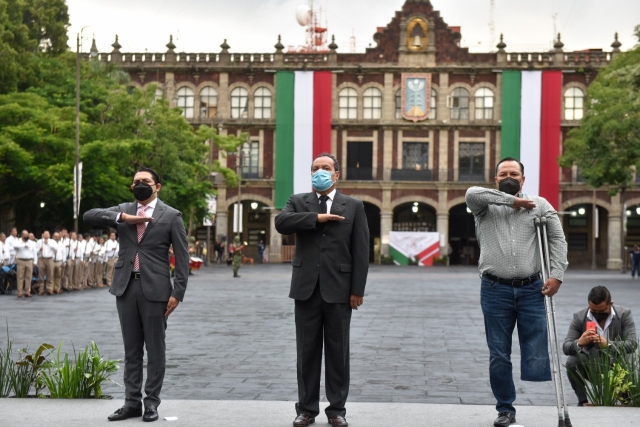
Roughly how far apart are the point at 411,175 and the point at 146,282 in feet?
191

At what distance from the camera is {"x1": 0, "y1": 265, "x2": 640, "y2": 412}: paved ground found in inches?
404

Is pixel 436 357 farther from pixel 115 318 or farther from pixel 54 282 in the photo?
pixel 54 282

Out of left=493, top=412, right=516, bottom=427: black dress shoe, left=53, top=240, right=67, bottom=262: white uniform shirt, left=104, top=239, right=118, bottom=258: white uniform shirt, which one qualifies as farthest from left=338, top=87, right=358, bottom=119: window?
left=493, top=412, right=516, bottom=427: black dress shoe

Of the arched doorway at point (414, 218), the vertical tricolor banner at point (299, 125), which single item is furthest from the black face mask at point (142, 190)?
the arched doorway at point (414, 218)

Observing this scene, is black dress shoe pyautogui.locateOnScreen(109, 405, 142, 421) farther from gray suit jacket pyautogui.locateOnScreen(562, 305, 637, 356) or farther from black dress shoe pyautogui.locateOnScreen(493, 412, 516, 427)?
gray suit jacket pyautogui.locateOnScreen(562, 305, 637, 356)

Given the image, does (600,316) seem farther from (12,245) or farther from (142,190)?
(12,245)

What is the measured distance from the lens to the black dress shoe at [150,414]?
7863mm

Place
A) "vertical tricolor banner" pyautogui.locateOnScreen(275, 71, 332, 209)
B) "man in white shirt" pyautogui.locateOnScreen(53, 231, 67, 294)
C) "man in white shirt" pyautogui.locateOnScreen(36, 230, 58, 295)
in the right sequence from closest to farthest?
"man in white shirt" pyautogui.locateOnScreen(36, 230, 58, 295), "man in white shirt" pyautogui.locateOnScreen(53, 231, 67, 294), "vertical tricolor banner" pyautogui.locateOnScreen(275, 71, 332, 209)

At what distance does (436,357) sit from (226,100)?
2181 inches

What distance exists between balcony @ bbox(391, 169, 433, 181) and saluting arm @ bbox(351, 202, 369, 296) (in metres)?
58.1

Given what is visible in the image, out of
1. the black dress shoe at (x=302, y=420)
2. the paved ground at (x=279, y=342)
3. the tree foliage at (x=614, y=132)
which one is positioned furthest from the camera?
the tree foliage at (x=614, y=132)

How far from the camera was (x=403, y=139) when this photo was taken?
6594 cm

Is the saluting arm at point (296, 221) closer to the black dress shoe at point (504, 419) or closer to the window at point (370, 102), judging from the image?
the black dress shoe at point (504, 419)

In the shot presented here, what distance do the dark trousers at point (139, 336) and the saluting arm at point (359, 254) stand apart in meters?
1.47
